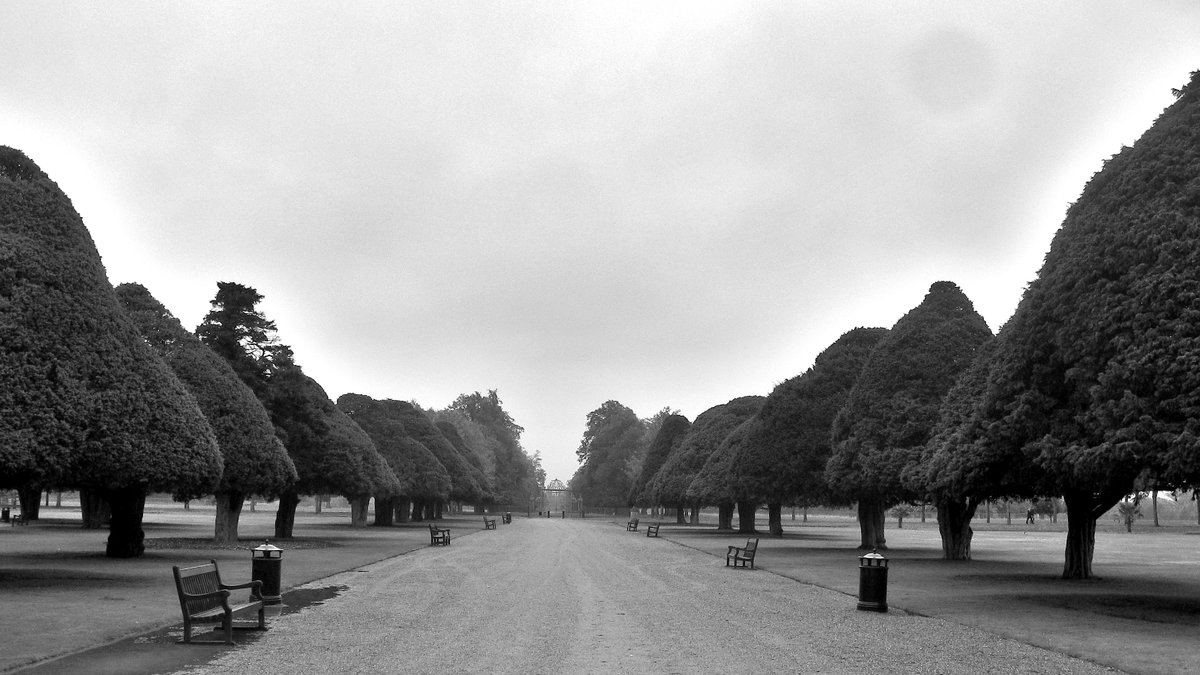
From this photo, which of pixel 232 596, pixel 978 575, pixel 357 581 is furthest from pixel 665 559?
pixel 232 596

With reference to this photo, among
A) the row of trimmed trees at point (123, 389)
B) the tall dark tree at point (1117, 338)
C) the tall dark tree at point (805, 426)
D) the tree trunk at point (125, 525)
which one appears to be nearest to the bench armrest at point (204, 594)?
the row of trimmed trees at point (123, 389)

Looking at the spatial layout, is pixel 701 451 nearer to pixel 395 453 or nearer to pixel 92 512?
pixel 395 453

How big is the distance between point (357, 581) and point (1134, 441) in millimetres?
15797

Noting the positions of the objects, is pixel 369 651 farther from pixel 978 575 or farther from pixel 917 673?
pixel 978 575

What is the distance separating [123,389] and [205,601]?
10824mm

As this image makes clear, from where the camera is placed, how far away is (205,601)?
13.3 meters

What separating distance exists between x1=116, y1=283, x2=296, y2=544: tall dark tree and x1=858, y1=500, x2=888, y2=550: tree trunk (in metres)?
21.4

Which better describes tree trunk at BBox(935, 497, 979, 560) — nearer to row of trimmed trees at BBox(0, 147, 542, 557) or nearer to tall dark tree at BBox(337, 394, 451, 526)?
row of trimmed trees at BBox(0, 147, 542, 557)

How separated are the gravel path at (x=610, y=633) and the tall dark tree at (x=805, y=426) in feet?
66.7

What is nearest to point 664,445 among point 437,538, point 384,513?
point 384,513

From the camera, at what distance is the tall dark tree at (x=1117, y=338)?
16.8m

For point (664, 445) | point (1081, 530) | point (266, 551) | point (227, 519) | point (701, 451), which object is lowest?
point (227, 519)

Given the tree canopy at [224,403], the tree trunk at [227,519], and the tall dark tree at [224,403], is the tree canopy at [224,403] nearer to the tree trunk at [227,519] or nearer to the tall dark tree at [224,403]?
the tall dark tree at [224,403]

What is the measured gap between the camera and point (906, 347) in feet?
121
